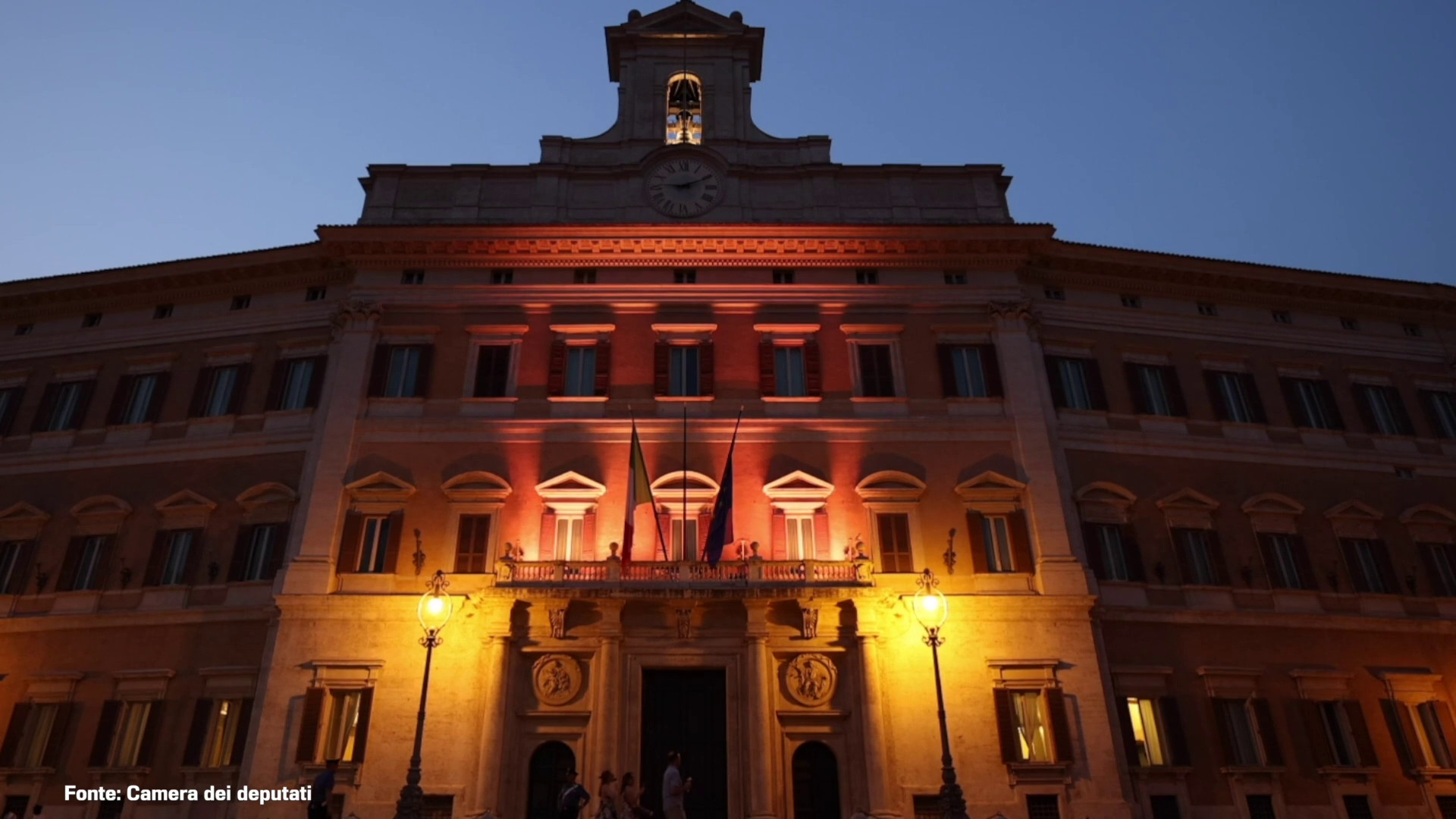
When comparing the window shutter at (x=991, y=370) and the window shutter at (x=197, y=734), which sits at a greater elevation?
the window shutter at (x=991, y=370)

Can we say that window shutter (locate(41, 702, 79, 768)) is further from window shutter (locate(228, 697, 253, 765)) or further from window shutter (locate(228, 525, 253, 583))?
window shutter (locate(228, 525, 253, 583))

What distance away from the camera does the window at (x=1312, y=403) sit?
27484 mm

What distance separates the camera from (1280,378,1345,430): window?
27.5m

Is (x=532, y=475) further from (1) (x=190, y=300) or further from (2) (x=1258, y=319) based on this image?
(2) (x=1258, y=319)

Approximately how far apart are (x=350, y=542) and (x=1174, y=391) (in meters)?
23.0

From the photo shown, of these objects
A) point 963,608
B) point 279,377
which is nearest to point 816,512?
point 963,608

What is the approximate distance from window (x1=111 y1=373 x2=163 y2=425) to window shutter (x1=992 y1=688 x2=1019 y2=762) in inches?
958

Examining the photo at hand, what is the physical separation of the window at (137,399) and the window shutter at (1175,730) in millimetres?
28236

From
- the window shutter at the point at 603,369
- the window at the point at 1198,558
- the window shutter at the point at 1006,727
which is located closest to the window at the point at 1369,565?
the window at the point at 1198,558

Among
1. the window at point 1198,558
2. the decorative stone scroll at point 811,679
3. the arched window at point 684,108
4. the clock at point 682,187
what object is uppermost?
the arched window at point 684,108

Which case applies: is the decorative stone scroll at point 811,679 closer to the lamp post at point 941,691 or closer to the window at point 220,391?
the lamp post at point 941,691

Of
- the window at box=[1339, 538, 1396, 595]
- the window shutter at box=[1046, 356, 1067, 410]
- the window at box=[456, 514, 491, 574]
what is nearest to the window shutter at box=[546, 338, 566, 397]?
the window at box=[456, 514, 491, 574]

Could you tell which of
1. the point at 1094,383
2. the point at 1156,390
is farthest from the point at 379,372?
the point at 1156,390

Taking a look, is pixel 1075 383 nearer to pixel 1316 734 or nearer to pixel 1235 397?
pixel 1235 397
